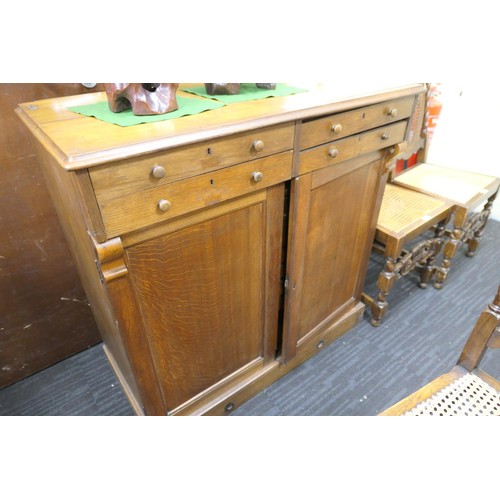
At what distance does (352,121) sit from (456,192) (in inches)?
44.9

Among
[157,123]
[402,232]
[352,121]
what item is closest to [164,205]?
[157,123]

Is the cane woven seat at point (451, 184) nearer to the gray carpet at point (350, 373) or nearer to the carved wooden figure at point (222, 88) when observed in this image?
the gray carpet at point (350, 373)

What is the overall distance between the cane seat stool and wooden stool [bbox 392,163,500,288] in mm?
1047

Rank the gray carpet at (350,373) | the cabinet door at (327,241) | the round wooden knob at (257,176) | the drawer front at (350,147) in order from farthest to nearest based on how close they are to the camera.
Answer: the gray carpet at (350,373) → the cabinet door at (327,241) → the drawer front at (350,147) → the round wooden knob at (257,176)

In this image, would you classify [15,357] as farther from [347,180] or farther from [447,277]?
[447,277]

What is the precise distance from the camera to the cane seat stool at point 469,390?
799 mm

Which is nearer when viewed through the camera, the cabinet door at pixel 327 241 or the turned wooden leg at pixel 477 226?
the cabinet door at pixel 327 241

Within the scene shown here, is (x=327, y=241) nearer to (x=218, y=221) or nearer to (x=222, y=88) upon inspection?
(x=218, y=221)

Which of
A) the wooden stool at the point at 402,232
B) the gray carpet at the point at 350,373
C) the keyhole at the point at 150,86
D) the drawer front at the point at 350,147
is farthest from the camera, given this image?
the wooden stool at the point at 402,232

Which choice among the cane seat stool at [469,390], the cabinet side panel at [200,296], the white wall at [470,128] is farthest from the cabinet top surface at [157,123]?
the white wall at [470,128]

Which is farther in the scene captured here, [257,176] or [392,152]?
[392,152]

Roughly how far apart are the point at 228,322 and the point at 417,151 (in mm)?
1678

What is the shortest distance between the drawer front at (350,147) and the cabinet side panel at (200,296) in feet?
0.59

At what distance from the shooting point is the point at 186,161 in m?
0.69
